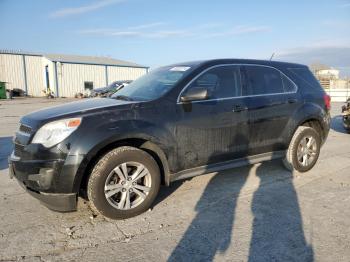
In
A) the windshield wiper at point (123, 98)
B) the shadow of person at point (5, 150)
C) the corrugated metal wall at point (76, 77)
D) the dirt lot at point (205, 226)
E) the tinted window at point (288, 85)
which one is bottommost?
the dirt lot at point (205, 226)

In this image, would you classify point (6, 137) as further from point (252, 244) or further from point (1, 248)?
point (252, 244)

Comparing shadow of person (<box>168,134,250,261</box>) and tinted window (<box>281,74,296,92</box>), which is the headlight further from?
tinted window (<box>281,74,296,92</box>)

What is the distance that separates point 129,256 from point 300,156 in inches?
145

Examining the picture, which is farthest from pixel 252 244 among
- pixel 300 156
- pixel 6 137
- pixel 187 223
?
pixel 6 137

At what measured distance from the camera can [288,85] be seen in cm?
543

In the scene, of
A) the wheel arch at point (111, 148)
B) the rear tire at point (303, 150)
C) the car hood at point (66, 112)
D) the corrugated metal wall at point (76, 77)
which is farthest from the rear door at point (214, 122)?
the corrugated metal wall at point (76, 77)

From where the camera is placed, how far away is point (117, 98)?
4.60 metres

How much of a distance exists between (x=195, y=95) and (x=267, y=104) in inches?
55.6

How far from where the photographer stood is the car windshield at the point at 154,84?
171 inches

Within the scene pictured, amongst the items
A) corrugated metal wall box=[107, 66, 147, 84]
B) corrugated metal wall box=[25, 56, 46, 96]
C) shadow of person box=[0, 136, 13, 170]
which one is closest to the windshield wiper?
shadow of person box=[0, 136, 13, 170]

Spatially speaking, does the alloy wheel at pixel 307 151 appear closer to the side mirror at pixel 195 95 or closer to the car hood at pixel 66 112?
the side mirror at pixel 195 95

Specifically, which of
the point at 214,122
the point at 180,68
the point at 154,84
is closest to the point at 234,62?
the point at 180,68

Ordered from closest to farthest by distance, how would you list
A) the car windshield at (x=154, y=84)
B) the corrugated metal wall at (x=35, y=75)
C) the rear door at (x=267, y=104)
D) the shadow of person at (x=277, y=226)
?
the shadow of person at (x=277, y=226) → the car windshield at (x=154, y=84) → the rear door at (x=267, y=104) → the corrugated metal wall at (x=35, y=75)

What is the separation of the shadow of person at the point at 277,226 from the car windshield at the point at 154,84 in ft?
6.17
